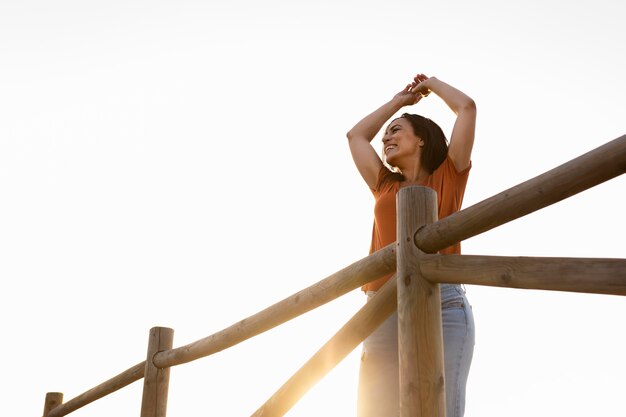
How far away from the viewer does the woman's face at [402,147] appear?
2932mm

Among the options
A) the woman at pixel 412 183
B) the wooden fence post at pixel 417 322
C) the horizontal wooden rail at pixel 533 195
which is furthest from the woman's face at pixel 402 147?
the horizontal wooden rail at pixel 533 195

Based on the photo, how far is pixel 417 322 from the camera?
1848 mm

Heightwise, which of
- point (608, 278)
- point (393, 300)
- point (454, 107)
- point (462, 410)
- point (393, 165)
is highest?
point (454, 107)

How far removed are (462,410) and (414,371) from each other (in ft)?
1.28

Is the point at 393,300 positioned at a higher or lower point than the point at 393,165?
lower

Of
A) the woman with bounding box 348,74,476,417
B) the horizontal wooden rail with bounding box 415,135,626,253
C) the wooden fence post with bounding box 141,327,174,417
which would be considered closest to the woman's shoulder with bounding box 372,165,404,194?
the woman with bounding box 348,74,476,417

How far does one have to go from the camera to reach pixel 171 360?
344 cm

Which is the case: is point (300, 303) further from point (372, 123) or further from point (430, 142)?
point (372, 123)

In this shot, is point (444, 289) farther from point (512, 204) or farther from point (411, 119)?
point (411, 119)

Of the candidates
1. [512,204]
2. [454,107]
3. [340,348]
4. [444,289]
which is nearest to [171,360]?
[340,348]

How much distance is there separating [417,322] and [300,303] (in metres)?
0.67

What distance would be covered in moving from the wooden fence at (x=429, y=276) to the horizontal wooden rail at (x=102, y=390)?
1.50 m

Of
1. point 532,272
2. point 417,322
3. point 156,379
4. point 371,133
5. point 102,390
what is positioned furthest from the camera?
point 102,390

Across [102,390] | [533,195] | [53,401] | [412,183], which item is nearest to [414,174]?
[412,183]
